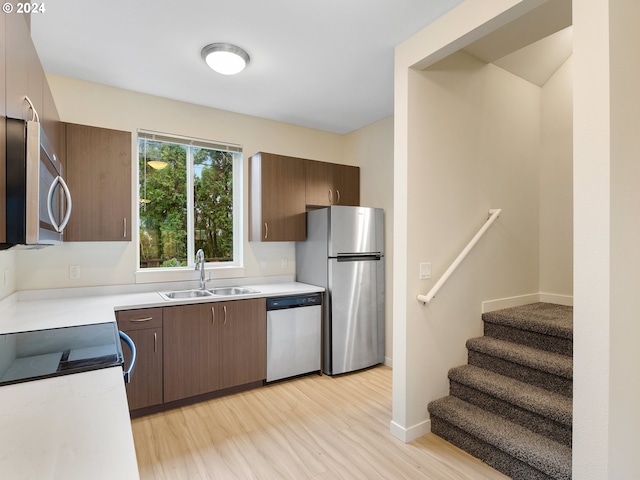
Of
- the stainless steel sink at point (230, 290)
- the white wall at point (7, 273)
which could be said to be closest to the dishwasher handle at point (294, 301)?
the stainless steel sink at point (230, 290)

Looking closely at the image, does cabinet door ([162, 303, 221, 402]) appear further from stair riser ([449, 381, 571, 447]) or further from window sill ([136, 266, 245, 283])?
stair riser ([449, 381, 571, 447])

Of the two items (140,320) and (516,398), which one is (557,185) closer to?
(516,398)

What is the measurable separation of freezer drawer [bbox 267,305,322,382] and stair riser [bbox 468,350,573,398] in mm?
1416

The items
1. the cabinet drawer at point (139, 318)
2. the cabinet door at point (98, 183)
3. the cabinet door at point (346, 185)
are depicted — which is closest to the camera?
the cabinet drawer at point (139, 318)

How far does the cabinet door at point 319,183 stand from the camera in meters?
→ 3.72

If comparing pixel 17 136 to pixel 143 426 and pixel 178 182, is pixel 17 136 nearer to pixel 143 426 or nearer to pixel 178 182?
pixel 143 426

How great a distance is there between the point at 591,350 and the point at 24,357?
2304mm

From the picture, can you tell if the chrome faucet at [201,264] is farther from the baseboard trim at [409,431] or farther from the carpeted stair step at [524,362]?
the carpeted stair step at [524,362]

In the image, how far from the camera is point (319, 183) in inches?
150

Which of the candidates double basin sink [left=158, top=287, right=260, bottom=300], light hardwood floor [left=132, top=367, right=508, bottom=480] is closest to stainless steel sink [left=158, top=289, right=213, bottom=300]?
double basin sink [left=158, top=287, right=260, bottom=300]

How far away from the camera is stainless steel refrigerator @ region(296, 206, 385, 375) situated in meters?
3.35

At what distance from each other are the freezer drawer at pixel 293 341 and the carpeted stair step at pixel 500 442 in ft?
4.22

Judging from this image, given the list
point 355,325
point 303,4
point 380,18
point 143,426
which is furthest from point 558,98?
point 143,426

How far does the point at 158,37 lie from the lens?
2.25 meters
